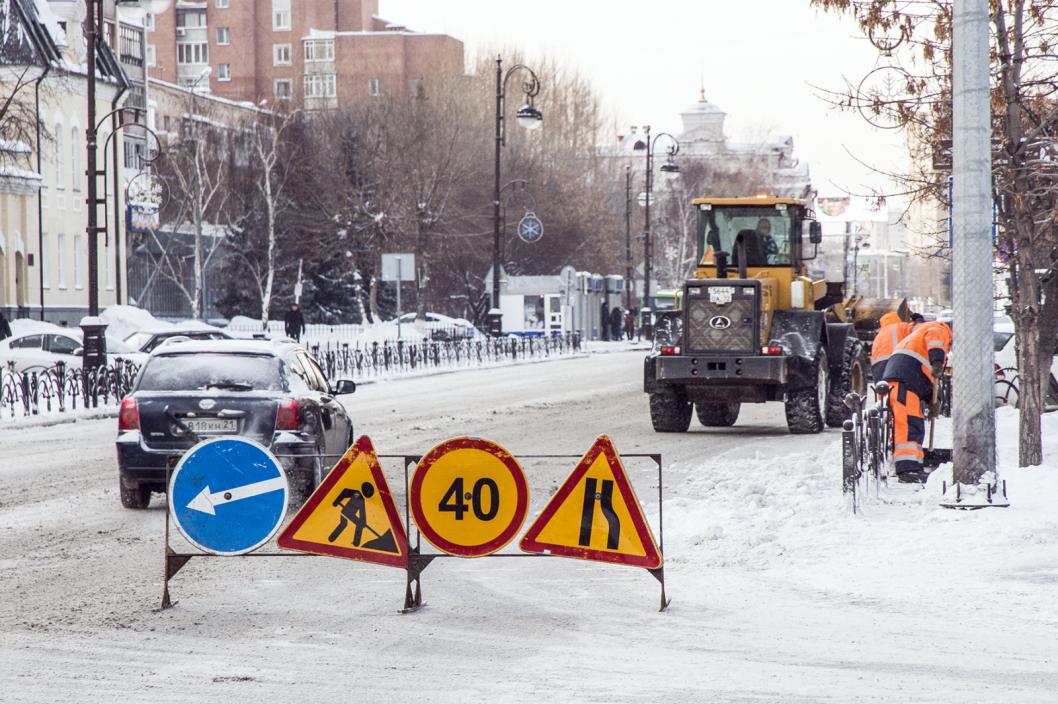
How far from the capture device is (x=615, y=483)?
898 centimetres

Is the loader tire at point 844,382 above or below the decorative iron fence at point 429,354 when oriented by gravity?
above

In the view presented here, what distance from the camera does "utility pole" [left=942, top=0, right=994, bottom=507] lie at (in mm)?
12227

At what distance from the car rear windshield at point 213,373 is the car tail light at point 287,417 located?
0.74ft

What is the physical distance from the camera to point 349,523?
9.17 m

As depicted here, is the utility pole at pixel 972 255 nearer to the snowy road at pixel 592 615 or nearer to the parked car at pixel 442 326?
the snowy road at pixel 592 615

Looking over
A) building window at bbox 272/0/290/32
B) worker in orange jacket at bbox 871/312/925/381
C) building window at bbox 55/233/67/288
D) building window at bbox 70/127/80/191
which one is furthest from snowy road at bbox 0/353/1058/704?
building window at bbox 272/0/290/32

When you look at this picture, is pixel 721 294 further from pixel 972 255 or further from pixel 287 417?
pixel 972 255

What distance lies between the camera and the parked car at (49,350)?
34.5 m

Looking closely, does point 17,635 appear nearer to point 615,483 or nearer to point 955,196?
point 615,483

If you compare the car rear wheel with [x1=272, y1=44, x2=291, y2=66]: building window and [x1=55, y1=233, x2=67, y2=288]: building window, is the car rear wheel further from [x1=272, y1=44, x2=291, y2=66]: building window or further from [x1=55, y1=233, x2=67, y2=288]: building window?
[x1=272, y1=44, x2=291, y2=66]: building window

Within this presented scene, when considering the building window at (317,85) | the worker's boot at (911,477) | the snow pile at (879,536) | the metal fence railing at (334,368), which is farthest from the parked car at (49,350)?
the building window at (317,85)

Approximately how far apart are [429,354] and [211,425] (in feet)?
104

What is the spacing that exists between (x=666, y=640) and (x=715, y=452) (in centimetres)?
1111

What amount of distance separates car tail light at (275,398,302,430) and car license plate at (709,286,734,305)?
371 inches
